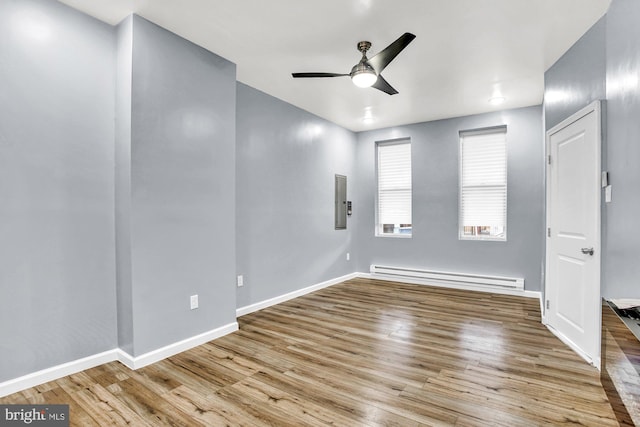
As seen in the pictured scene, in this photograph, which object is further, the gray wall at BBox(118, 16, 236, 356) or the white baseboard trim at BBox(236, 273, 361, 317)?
the white baseboard trim at BBox(236, 273, 361, 317)

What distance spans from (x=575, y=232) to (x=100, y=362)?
4.19 metres

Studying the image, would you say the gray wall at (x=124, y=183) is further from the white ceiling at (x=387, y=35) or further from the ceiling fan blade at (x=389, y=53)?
the ceiling fan blade at (x=389, y=53)

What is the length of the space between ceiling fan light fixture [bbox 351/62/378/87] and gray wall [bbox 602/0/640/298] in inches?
65.0

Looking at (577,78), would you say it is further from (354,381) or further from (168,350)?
(168,350)

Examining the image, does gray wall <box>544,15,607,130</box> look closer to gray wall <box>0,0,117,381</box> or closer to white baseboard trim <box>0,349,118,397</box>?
gray wall <box>0,0,117,381</box>

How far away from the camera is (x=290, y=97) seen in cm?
438

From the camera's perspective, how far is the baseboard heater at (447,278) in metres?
4.88

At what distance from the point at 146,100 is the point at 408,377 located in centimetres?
296

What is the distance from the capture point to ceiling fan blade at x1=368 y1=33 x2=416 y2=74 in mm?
2368

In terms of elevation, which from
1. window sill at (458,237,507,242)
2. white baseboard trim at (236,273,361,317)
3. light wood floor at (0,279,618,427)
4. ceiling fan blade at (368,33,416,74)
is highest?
ceiling fan blade at (368,33,416,74)

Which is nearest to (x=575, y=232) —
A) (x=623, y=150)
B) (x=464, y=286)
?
(x=623, y=150)

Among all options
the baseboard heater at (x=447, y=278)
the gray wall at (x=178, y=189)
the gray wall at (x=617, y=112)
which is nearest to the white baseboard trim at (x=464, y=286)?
the baseboard heater at (x=447, y=278)

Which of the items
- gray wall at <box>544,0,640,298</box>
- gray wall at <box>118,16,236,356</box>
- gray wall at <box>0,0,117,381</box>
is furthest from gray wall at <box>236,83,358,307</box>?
gray wall at <box>544,0,640,298</box>

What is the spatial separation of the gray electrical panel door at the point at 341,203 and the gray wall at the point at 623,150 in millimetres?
3711
